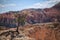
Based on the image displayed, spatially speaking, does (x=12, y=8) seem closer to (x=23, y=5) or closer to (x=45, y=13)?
(x=23, y=5)

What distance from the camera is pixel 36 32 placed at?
13.5 feet

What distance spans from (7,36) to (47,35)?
3.35 ft

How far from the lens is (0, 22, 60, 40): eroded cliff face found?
159 inches

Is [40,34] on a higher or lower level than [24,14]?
lower

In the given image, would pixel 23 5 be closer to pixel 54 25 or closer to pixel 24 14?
pixel 24 14

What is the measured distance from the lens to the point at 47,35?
4.04m

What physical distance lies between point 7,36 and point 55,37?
1.21 metres

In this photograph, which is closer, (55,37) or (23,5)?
(55,37)

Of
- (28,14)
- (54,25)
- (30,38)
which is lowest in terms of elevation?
(30,38)

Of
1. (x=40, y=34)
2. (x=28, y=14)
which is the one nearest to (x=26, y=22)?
(x=28, y=14)

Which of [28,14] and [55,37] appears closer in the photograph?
[55,37]

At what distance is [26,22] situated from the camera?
13.9ft

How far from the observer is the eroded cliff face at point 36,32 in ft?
13.2

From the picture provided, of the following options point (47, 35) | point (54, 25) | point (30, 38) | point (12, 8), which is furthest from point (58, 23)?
point (12, 8)
